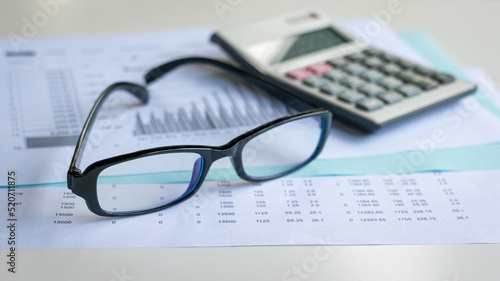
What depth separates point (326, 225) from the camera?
406 mm

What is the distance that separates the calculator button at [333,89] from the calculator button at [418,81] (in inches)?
2.5

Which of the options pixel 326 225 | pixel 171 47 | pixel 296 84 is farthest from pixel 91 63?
pixel 326 225

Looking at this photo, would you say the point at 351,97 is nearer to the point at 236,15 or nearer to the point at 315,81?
the point at 315,81

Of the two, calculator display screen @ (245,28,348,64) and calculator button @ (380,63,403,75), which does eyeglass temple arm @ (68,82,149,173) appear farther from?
calculator button @ (380,63,403,75)

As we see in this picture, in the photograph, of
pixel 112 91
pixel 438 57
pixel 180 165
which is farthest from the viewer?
pixel 438 57

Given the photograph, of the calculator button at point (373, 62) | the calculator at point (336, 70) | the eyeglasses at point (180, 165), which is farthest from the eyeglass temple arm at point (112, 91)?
the calculator button at point (373, 62)

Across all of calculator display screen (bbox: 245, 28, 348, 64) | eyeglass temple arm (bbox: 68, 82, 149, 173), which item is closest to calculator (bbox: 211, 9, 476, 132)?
calculator display screen (bbox: 245, 28, 348, 64)

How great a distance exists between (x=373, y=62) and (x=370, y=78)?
0.12ft

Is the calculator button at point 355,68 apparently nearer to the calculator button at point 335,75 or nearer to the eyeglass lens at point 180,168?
the calculator button at point 335,75

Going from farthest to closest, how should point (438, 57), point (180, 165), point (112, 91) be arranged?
point (438, 57)
point (112, 91)
point (180, 165)

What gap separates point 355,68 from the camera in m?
0.57

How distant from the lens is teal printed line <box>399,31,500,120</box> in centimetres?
57

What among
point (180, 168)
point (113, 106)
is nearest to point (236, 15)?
point (113, 106)

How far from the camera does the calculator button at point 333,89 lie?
53cm
